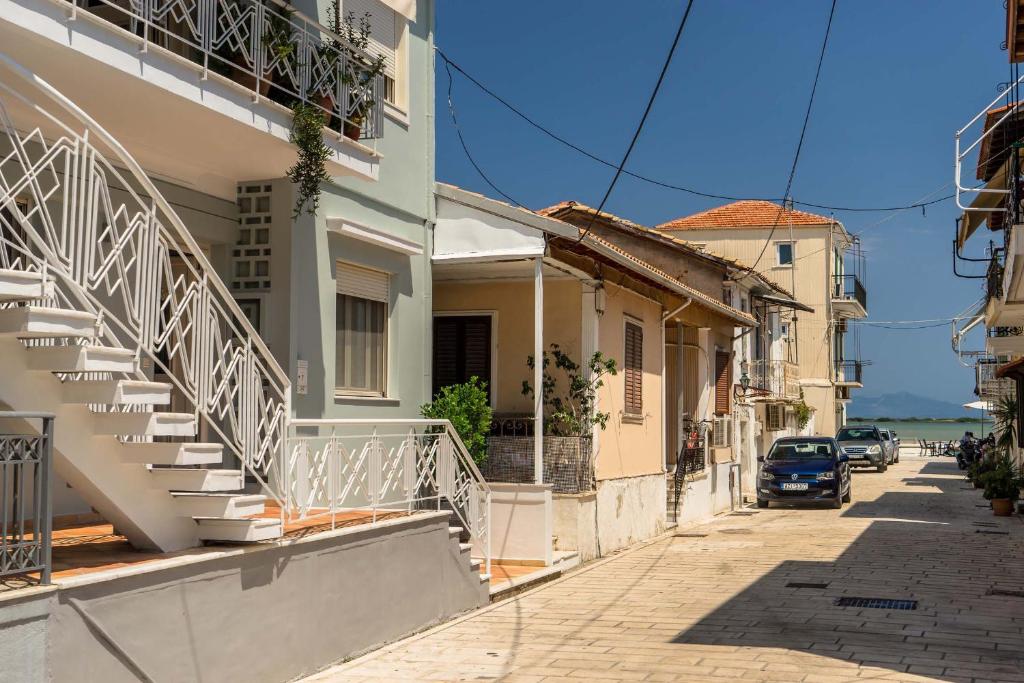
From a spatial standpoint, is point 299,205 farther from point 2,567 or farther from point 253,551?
point 2,567

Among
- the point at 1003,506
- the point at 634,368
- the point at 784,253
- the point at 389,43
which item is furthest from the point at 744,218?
the point at 389,43

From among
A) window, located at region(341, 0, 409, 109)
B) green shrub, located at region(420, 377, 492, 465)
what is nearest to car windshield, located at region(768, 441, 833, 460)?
green shrub, located at region(420, 377, 492, 465)

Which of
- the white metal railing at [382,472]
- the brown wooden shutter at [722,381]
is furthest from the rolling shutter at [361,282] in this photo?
the brown wooden shutter at [722,381]

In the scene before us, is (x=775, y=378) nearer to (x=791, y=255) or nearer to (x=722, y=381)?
(x=791, y=255)

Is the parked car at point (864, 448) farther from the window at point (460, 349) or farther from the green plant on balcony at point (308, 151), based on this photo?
the green plant on balcony at point (308, 151)

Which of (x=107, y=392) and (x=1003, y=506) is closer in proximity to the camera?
(x=107, y=392)

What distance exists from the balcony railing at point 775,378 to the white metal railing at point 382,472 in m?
19.3

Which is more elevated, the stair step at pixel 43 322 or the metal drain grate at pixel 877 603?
the stair step at pixel 43 322

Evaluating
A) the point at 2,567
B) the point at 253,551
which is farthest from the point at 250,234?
the point at 2,567

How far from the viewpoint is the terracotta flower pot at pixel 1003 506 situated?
864 inches

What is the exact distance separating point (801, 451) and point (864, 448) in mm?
15760

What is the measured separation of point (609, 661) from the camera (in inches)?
347

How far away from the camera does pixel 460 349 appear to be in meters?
15.9

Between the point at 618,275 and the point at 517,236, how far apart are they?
125 inches
